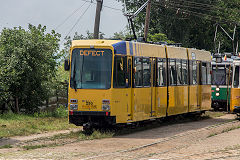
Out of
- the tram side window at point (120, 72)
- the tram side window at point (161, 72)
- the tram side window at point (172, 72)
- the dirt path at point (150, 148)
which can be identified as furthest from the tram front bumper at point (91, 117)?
the tram side window at point (172, 72)

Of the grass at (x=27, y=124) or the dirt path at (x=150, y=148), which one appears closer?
the dirt path at (x=150, y=148)

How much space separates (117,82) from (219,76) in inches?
634

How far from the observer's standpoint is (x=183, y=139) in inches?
664

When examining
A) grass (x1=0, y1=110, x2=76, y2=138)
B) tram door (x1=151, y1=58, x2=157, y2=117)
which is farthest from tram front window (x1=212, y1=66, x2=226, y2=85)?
tram door (x1=151, y1=58, x2=157, y2=117)

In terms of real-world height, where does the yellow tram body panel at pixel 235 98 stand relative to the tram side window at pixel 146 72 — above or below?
below

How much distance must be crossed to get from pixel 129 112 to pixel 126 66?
1.66 meters

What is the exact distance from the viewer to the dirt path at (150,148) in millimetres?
12906

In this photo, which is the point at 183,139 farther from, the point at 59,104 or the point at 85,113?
the point at 59,104

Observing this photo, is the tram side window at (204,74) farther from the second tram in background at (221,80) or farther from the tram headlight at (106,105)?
the tram headlight at (106,105)

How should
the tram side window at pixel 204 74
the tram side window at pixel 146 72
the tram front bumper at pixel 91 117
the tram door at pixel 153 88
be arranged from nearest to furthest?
1. the tram front bumper at pixel 91 117
2. the tram side window at pixel 146 72
3. the tram door at pixel 153 88
4. the tram side window at pixel 204 74

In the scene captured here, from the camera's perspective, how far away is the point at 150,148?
14.6 m

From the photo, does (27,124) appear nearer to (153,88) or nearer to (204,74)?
(153,88)

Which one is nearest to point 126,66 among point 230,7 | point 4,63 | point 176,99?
point 176,99

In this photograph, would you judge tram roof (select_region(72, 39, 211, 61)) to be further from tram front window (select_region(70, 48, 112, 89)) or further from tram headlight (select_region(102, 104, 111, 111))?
tram headlight (select_region(102, 104, 111, 111))
